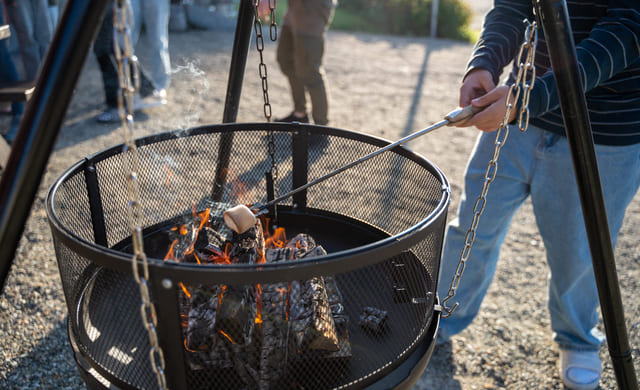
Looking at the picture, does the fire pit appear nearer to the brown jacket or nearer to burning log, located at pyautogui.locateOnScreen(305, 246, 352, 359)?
burning log, located at pyautogui.locateOnScreen(305, 246, 352, 359)

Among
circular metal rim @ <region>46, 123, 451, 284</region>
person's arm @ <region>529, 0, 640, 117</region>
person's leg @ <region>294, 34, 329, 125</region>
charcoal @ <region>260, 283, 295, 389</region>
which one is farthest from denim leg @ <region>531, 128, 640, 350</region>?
person's leg @ <region>294, 34, 329, 125</region>

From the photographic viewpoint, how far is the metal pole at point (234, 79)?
5.38 feet

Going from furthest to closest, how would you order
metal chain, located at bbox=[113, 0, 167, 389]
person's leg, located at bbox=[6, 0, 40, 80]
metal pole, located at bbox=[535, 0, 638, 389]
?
1. person's leg, located at bbox=[6, 0, 40, 80]
2. metal pole, located at bbox=[535, 0, 638, 389]
3. metal chain, located at bbox=[113, 0, 167, 389]

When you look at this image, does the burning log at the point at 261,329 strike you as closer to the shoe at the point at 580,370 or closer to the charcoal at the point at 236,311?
the charcoal at the point at 236,311

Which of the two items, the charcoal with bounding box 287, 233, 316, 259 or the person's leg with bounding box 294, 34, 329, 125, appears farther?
the person's leg with bounding box 294, 34, 329, 125

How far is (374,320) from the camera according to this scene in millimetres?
1203

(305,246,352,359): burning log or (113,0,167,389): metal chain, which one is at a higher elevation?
(113,0,167,389): metal chain

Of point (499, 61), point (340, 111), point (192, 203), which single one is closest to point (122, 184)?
point (192, 203)

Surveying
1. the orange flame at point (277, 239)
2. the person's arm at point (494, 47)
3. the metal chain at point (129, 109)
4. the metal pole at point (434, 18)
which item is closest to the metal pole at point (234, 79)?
the orange flame at point (277, 239)

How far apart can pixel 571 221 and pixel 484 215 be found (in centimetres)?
29

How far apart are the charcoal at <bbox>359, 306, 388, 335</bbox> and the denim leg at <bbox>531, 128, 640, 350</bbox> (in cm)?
82

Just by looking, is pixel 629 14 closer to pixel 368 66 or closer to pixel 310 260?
pixel 310 260

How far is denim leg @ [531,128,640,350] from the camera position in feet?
5.16

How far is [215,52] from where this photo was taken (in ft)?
20.6
